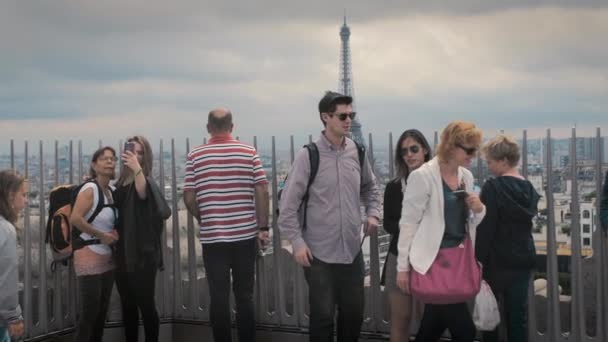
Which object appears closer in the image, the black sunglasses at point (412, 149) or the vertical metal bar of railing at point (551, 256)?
the black sunglasses at point (412, 149)

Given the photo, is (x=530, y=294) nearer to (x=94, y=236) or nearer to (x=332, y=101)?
(x=332, y=101)

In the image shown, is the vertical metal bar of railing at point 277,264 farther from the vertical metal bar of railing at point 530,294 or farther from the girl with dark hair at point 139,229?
the vertical metal bar of railing at point 530,294

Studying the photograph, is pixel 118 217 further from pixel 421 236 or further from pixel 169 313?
pixel 421 236

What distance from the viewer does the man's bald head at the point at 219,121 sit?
5.31 metres

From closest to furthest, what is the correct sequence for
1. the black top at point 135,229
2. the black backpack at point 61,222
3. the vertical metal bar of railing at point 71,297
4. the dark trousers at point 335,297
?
the dark trousers at point 335,297, the black top at point 135,229, the black backpack at point 61,222, the vertical metal bar of railing at point 71,297

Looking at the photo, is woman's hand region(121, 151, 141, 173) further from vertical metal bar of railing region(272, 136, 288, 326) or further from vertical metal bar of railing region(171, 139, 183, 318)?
vertical metal bar of railing region(272, 136, 288, 326)

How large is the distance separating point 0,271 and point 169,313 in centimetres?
295

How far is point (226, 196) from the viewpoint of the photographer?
17.2ft

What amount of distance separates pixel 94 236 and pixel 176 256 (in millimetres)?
1247

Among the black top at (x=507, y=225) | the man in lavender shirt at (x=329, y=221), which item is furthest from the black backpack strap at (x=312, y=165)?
the black top at (x=507, y=225)

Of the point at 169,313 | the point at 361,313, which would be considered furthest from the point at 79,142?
the point at 361,313

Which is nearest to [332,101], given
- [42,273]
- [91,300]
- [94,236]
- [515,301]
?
[515,301]

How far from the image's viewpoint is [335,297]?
16.4ft

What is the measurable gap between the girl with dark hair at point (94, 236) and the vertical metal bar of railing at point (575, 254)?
3259 mm
